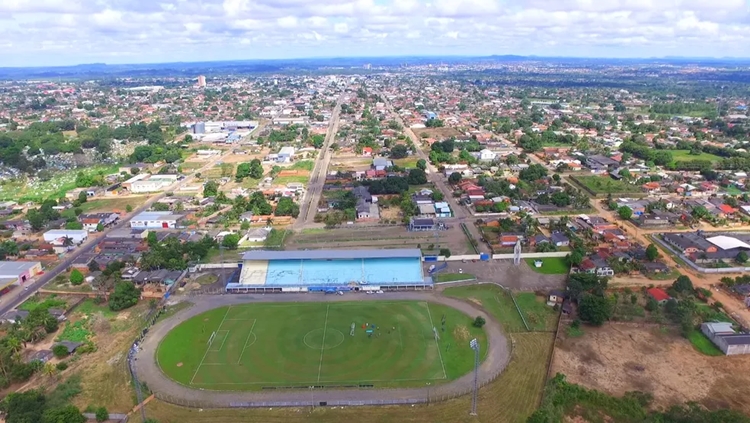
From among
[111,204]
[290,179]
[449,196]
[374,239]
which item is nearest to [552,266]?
[374,239]

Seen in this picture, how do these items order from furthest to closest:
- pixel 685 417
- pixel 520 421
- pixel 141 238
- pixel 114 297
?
pixel 141 238 < pixel 114 297 < pixel 520 421 < pixel 685 417

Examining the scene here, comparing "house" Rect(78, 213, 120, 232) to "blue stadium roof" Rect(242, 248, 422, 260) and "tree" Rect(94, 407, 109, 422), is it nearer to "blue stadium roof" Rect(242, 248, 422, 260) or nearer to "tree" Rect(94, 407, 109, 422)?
"blue stadium roof" Rect(242, 248, 422, 260)

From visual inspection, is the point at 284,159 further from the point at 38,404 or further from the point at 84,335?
the point at 38,404

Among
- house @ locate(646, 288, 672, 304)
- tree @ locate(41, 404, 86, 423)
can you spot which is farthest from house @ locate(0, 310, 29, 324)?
house @ locate(646, 288, 672, 304)

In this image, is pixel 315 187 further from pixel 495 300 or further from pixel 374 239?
pixel 495 300

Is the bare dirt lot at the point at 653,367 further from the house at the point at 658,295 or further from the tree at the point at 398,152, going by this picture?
the tree at the point at 398,152

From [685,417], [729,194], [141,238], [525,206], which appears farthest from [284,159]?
[685,417]
